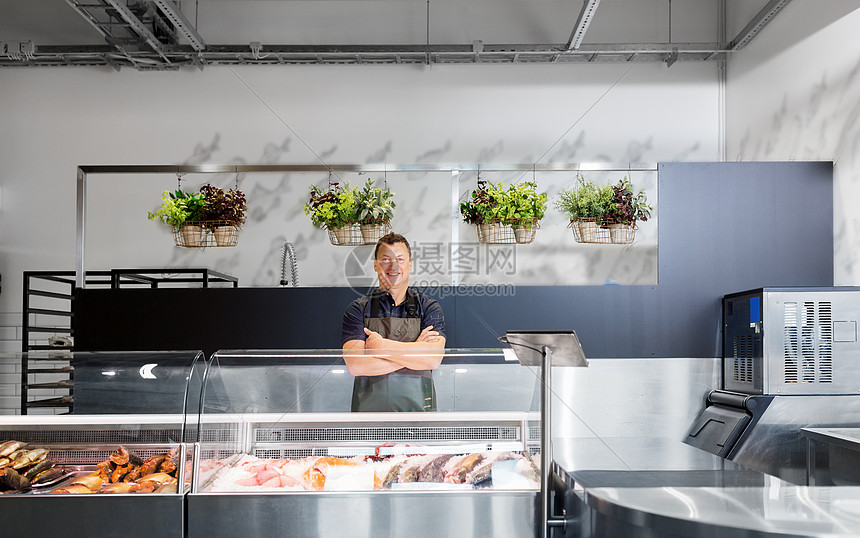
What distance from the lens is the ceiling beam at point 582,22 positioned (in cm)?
484

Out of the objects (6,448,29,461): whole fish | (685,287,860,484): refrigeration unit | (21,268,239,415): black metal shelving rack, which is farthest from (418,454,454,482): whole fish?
(21,268,239,415): black metal shelving rack

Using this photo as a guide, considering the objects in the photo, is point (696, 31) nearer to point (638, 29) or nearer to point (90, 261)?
point (638, 29)

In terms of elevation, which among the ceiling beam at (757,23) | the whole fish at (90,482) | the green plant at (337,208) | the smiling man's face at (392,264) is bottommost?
the whole fish at (90,482)

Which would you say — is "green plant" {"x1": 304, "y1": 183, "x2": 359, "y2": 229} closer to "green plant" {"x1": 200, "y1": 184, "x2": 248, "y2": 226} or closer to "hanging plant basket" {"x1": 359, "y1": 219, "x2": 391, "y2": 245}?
"hanging plant basket" {"x1": 359, "y1": 219, "x2": 391, "y2": 245}

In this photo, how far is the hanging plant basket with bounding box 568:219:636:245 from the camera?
14.3 feet

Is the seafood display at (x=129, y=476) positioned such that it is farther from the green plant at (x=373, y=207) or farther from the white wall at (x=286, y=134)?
the white wall at (x=286, y=134)

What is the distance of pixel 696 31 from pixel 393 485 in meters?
5.31

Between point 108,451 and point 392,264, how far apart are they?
1.41m

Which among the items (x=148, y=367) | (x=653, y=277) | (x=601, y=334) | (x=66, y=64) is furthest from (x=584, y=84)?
(x=148, y=367)

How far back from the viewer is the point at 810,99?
180 inches

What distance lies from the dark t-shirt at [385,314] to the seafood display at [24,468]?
127 centimetres

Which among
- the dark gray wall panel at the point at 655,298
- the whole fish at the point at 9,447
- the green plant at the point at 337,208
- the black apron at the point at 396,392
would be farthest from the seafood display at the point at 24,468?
the green plant at the point at 337,208

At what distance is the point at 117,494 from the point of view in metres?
2.12

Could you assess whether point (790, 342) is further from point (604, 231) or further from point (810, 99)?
point (810, 99)
